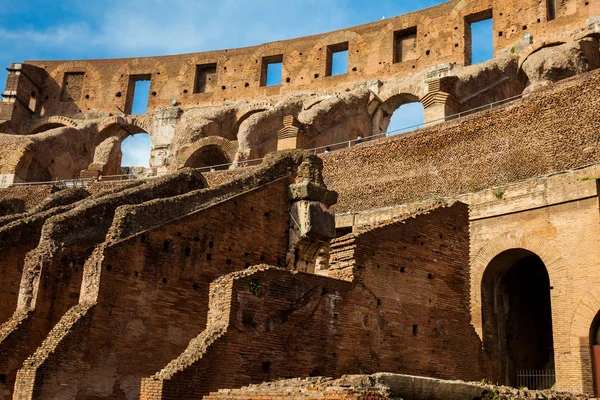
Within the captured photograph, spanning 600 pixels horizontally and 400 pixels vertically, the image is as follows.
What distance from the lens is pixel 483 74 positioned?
26312mm

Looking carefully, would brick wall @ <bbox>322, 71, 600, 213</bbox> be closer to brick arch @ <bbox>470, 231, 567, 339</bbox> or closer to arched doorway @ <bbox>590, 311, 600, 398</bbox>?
brick arch @ <bbox>470, 231, 567, 339</bbox>

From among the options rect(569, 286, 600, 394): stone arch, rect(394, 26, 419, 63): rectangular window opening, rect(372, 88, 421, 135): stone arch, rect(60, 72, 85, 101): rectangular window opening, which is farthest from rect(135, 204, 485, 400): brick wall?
rect(60, 72, 85, 101): rectangular window opening

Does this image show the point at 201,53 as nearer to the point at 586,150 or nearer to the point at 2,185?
the point at 2,185

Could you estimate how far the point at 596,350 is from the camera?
41.4ft

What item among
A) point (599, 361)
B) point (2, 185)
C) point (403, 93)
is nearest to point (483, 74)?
point (403, 93)

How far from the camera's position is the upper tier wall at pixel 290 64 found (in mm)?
27836

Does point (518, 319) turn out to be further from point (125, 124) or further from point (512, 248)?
point (125, 124)

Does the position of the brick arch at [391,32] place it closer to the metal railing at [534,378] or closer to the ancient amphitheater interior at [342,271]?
the ancient amphitheater interior at [342,271]

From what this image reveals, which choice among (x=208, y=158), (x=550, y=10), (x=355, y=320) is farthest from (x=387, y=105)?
(x=355, y=320)

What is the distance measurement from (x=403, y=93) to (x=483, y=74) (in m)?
4.13

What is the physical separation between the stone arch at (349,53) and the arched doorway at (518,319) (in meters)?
17.9

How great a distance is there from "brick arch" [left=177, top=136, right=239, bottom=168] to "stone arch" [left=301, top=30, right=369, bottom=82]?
6.53 m

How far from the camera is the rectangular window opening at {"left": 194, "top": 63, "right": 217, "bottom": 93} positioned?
3609cm

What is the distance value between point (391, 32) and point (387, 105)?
3768mm
